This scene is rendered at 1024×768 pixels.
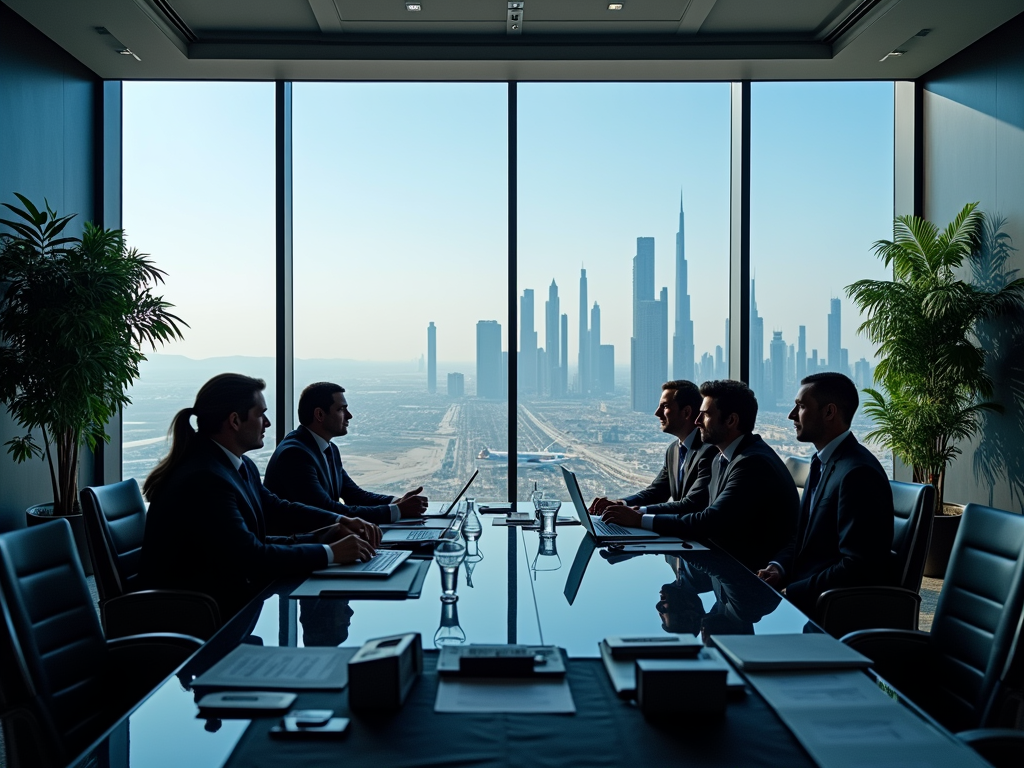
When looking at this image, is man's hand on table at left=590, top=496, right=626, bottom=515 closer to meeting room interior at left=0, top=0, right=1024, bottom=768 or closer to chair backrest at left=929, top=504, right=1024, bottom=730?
meeting room interior at left=0, top=0, right=1024, bottom=768

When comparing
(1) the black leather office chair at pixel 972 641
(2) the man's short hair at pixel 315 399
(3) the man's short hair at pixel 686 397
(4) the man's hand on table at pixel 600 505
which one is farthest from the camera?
(3) the man's short hair at pixel 686 397

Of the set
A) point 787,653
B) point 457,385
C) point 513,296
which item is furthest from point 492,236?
point 787,653

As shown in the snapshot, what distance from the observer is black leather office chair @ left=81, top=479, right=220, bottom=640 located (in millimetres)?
2477

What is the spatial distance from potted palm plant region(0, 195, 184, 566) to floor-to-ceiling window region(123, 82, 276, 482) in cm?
83

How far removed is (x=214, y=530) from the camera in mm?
2566

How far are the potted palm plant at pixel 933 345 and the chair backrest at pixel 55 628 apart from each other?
4.84m

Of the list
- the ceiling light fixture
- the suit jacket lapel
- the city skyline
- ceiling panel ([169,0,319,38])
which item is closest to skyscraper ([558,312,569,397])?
the city skyline

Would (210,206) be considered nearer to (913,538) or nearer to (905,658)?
(913,538)

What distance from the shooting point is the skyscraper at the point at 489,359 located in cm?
597

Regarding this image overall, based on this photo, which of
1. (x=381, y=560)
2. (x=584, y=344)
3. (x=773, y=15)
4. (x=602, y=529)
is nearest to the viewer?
(x=381, y=560)

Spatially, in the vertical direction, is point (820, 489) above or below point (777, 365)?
below

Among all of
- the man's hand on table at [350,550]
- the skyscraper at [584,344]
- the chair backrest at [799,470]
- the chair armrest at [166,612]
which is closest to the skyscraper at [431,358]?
the skyscraper at [584,344]

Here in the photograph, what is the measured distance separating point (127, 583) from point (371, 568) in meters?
0.97

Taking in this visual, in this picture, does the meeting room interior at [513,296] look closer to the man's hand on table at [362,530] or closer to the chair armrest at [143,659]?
the man's hand on table at [362,530]
